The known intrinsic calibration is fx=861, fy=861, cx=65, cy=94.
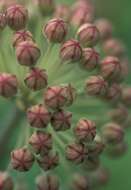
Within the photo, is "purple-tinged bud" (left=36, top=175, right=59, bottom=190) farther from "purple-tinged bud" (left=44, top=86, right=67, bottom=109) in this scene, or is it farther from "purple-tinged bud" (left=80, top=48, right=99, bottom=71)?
"purple-tinged bud" (left=80, top=48, right=99, bottom=71)

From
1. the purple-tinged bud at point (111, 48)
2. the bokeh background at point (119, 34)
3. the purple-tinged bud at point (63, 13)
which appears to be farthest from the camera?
the bokeh background at point (119, 34)

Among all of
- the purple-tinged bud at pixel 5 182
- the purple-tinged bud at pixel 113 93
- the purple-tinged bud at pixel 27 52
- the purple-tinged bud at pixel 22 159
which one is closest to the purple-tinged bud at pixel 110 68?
the purple-tinged bud at pixel 113 93

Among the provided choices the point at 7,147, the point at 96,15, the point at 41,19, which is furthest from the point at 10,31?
the point at 96,15

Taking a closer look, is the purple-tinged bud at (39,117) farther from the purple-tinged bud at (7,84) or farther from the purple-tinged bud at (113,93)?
the purple-tinged bud at (113,93)

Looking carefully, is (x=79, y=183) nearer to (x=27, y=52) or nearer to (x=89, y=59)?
(x=89, y=59)

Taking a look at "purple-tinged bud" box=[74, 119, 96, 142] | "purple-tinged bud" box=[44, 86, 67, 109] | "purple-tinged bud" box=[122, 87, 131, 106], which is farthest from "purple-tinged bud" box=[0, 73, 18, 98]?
"purple-tinged bud" box=[122, 87, 131, 106]

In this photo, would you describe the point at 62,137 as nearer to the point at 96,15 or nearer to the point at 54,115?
the point at 54,115

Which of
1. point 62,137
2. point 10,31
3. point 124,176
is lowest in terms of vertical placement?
point 124,176
